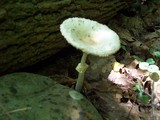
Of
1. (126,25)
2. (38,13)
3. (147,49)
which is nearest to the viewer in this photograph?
(38,13)

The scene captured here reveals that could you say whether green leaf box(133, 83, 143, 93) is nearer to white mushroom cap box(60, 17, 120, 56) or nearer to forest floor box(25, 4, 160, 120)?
forest floor box(25, 4, 160, 120)

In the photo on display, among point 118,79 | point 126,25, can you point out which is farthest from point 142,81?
point 126,25

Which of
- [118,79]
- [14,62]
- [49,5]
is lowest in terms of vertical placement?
[118,79]

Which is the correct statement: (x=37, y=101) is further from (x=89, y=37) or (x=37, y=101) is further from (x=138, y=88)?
(x=138, y=88)

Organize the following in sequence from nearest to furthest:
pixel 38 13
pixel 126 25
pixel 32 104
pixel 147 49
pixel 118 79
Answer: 1. pixel 32 104
2. pixel 38 13
3. pixel 118 79
4. pixel 147 49
5. pixel 126 25

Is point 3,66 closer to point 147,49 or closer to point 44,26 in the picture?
point 44,26

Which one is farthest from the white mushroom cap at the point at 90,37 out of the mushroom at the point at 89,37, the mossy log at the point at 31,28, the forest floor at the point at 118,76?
the forest floor at the point at 118,76

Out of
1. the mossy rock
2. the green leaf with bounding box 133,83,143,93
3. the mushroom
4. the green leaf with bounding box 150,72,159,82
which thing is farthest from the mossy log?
the green leaf with bounding box 150,72,159,82

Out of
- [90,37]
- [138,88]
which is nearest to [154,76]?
[138,88]
